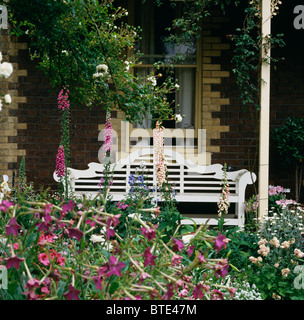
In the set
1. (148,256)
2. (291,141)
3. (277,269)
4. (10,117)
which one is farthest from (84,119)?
(148,256)

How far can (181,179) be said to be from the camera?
5.32 meters

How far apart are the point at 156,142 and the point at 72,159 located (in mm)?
1783

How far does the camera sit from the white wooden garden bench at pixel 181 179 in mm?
5012

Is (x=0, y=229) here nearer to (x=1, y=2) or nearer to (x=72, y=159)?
(x=1, y=2)

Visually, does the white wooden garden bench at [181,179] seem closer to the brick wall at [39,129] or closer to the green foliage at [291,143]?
the brick wall at [39,129]

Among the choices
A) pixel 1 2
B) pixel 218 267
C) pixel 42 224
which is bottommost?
pixel 218 267

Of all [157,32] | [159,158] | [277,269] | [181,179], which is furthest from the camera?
[157,32]

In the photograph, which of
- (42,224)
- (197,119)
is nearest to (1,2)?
(42,224)

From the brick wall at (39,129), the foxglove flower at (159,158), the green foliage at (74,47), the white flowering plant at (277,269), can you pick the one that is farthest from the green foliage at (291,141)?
the brick wall at (39,129)

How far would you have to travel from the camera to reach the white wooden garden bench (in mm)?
5012

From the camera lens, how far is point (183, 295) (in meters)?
1.67

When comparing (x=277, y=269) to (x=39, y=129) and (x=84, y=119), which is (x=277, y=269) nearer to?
(x=84, y=119)

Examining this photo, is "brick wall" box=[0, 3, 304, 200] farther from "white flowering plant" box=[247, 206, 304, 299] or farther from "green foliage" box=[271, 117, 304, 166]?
"white flowering plant" box=[247, 206, 304, 299]

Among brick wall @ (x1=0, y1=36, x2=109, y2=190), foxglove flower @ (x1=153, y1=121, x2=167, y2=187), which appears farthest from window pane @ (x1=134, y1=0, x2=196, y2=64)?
foxglove flower @ (x1=153, y1=121, x2=167, y2=187)
